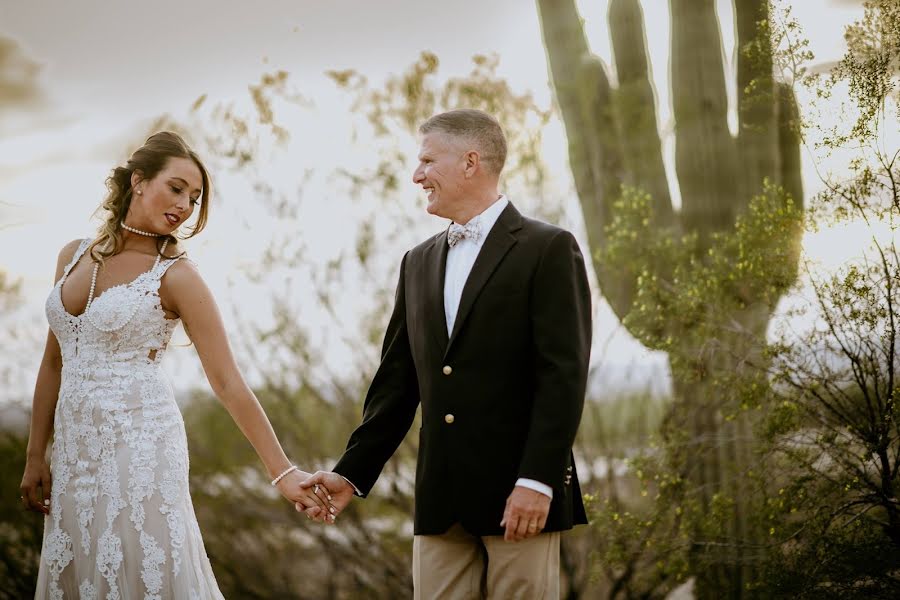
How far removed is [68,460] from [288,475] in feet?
1.86

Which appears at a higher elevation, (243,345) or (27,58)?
(27,58)

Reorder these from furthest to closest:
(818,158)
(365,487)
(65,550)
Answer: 1. (818,158)
2. (365,487)
3. (65,550)

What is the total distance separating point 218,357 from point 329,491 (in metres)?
0.47

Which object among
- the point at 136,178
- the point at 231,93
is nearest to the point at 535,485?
the point at 136,178

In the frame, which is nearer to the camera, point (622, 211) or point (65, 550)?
point (65, 550)

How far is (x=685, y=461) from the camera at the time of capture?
4.74 m

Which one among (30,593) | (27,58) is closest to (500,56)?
(27,58)

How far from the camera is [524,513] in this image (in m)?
1.96

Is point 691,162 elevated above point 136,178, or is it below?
above

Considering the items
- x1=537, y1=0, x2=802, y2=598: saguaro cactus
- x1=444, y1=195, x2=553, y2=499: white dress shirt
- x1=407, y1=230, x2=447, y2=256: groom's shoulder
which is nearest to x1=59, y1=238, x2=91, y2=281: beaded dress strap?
x1=407, y1=230, x2=447, y2=256: groom's shoulder

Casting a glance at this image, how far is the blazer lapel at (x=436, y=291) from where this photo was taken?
2.18m

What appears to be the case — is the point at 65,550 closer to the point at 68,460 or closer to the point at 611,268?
the point at 68,460

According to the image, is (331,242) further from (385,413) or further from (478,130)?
(478,130)

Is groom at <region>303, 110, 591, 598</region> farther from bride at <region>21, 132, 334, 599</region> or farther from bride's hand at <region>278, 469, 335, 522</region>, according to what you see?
bride at <region>21, 132, 334, 599</region>
